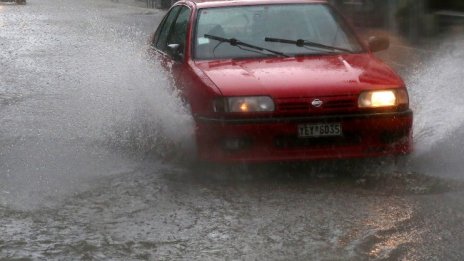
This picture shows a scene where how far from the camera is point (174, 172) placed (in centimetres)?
773

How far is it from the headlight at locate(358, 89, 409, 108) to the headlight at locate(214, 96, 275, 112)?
28.3 inches

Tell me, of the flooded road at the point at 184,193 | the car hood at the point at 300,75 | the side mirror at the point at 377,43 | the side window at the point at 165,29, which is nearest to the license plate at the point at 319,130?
the car hood at the point at 300,75

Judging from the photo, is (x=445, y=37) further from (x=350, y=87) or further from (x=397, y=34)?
(x=350, y=87)

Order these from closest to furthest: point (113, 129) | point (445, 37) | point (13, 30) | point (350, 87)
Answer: point (350, 87) → point (113, 129) → point (445, 37) → point (13, 30)

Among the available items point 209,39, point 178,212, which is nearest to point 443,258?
point 178,212

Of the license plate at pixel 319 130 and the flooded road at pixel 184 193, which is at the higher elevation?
the license plate at pixel 319 130

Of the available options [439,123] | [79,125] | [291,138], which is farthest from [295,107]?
[79,125]

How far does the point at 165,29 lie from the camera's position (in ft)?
33.2

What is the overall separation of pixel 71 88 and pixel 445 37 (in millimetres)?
9071

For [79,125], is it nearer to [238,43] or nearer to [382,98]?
[238,43]

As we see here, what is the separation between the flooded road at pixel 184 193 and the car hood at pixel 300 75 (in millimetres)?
558

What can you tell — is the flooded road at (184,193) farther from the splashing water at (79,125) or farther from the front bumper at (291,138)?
the front bumper at (291,138)

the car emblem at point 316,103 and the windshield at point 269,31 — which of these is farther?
the windshield at point 269,31

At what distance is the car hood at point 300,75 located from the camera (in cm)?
725
